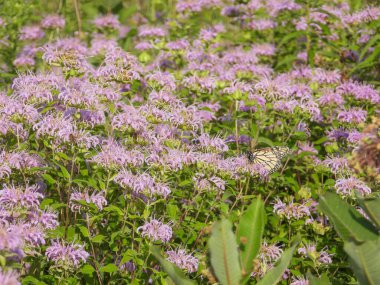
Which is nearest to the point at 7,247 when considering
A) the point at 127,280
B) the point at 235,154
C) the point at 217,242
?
the point at 217,242

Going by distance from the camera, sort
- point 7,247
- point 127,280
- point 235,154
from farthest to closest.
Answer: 1. point 235,154
2. point 127,280
3. point 7,247

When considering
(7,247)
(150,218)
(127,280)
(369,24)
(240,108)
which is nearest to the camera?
(7,247)

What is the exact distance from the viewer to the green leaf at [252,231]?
2.49 meters

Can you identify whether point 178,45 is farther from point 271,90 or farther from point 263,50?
point 271,90

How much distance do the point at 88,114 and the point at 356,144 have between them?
1523 millimetres

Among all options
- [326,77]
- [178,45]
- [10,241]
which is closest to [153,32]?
[178,45]

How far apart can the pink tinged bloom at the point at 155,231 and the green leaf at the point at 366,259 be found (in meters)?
0.87

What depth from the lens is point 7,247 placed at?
2.20 meters

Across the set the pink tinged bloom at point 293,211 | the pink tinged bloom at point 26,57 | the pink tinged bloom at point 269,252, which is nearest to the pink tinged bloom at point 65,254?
the pink tinged bloom at point 269,252

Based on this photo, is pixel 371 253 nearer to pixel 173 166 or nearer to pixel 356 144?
pixel 173 166

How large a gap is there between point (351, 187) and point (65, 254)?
1.46 metres

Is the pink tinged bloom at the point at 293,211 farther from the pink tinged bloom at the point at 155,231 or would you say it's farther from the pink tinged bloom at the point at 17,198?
the pink tinged bloom at the point at 17,198

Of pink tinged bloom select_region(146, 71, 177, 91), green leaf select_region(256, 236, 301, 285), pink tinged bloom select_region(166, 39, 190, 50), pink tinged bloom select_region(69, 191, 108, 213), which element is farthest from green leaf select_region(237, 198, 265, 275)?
pink tinged bloom select_region(166, 39, 190, 50)

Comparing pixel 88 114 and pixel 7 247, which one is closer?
pixel 7 247
